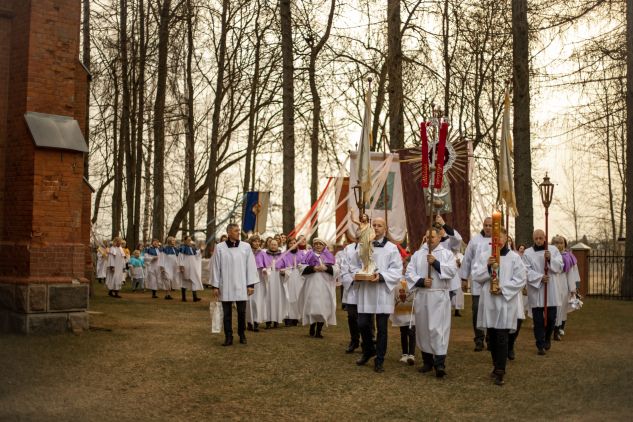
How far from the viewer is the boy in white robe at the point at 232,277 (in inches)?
508

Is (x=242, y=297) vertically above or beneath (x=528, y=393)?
above

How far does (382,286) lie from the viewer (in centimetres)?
1098

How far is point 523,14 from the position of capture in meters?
18.2

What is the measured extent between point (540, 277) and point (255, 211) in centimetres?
1098

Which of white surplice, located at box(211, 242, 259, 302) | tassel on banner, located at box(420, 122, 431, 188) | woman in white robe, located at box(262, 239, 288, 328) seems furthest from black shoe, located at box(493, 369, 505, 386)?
woman in white robe, located at box(262, 239, 288, 328)

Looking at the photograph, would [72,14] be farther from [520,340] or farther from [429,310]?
[520,340]

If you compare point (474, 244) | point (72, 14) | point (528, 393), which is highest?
point (72, 14)

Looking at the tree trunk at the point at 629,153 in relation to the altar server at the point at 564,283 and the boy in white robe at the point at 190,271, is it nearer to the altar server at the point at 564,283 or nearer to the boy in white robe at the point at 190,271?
the altar server at the point at 564,283

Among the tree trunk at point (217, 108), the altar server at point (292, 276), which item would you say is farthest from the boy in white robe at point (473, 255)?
the tree trunk at point (217, 108)

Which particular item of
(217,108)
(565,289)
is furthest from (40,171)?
(217,108)

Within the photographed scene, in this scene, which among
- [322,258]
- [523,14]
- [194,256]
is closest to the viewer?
[322,258]

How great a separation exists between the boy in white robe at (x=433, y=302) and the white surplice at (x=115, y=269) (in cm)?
1580

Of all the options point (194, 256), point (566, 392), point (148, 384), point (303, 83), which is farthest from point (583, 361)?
point (303, 83)

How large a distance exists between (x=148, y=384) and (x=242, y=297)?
334 centimetres
